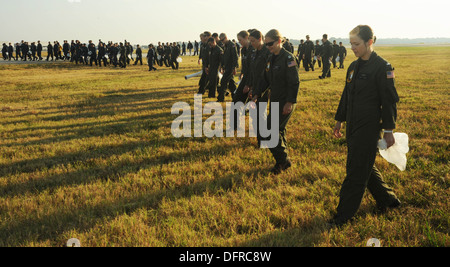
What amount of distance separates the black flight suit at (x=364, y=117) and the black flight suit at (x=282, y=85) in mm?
1202

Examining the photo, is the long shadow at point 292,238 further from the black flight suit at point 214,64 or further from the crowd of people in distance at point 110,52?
the crowd of people in distance at point 110,52

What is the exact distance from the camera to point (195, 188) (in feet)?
14.9

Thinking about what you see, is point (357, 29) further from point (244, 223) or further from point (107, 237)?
point (107, 237)

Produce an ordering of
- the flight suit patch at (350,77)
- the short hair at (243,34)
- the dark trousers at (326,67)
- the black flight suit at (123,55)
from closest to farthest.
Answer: the flight suit patch at (350,77)
the short hair at (243,34)
the dark trousers at (326,67)
the black flight suit at (123,55)

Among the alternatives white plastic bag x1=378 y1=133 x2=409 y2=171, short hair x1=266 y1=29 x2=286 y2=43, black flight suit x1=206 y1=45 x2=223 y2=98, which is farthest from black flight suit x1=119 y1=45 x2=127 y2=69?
white plastic bag x1=378 y1=133 x2=409 y2=171

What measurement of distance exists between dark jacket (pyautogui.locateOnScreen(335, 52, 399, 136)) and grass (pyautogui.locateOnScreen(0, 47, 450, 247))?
1.17m

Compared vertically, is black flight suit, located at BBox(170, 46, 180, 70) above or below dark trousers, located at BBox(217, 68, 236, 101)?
above

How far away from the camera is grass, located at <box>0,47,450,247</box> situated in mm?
3303

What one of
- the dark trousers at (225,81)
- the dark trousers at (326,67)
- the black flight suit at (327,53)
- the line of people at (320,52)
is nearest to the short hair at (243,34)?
the dark trousers at (225,81)

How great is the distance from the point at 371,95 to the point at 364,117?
245 mm

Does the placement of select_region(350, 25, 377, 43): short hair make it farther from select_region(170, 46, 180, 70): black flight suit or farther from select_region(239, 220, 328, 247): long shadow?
select_region(170, 46, 180, 70): black flight suit

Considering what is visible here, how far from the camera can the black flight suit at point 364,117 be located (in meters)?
3.11

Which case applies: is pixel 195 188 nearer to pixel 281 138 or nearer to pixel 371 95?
pixel 281 138
